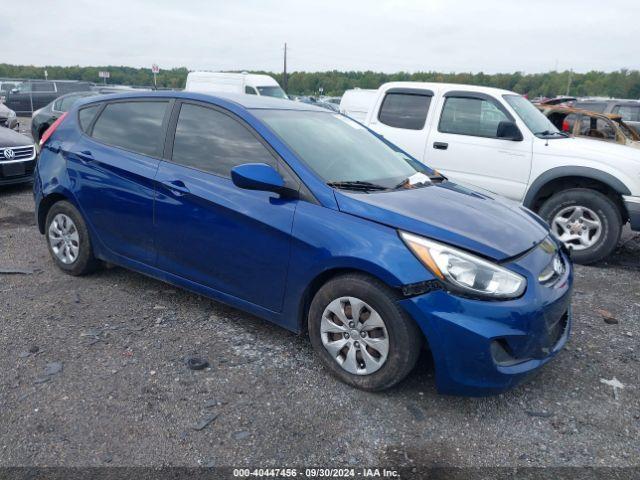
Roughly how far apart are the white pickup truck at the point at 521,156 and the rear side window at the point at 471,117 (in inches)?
0.5

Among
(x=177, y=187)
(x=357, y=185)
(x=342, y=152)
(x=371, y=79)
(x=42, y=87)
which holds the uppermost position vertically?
(x=371, y=79)

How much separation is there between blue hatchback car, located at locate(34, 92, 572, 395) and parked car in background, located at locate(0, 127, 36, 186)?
4.10 m

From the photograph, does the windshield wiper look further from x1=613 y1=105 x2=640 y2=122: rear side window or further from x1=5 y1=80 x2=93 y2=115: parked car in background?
x1=5 y1=80 x2=93 y2=115: parked car in background

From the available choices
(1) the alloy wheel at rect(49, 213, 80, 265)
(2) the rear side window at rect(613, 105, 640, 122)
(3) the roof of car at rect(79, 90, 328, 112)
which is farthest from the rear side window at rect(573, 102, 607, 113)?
(1) the alloy wheel at rect(49, 213, 80, 265)

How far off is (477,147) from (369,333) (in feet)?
13.9

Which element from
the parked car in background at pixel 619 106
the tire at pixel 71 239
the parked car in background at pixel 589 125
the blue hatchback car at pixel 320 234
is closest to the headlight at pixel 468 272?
the blue hatchback car at pixel 320 234

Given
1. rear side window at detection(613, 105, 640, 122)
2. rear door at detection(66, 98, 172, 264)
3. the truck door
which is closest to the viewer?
rear door at detection(66, 98, 172, 264)

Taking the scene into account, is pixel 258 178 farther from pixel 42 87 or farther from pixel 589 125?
pixel 42 87

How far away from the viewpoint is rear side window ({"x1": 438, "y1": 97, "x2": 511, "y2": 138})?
6543 mm

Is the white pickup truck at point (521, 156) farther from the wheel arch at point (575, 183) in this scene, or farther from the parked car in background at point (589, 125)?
the parked car in background at point (589, 125)

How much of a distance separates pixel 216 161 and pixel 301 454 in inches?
80.4

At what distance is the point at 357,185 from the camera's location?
3434mm

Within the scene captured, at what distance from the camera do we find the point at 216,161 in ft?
12.2

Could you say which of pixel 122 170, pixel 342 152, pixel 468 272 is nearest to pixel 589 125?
pixel 342 152
